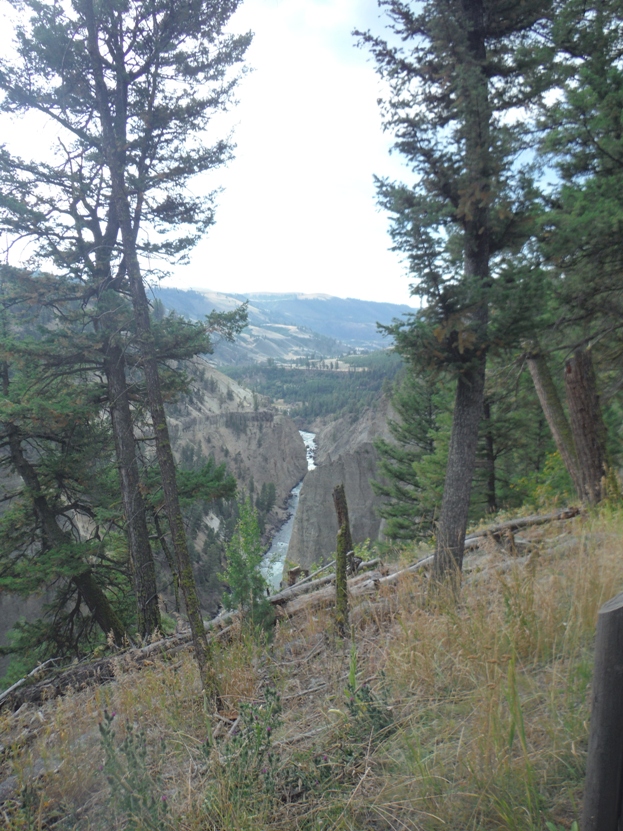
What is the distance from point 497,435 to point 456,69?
10.9 m

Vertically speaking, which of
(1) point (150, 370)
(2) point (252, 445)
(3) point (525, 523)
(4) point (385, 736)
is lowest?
(2) point (252, 445)

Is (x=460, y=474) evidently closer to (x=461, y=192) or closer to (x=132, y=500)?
(x=461, y=192)

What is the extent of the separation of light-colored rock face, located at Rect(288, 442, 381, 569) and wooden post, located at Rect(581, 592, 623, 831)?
3215cm

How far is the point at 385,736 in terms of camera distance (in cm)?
253

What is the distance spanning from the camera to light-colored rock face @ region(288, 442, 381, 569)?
110 ft

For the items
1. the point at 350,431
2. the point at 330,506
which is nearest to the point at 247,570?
the point at 330,506

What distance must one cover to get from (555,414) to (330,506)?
87.2ft

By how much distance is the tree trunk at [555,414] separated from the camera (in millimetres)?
8859

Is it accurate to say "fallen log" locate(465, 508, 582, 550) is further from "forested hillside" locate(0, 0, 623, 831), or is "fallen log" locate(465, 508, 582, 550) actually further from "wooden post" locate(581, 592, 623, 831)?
"wooden post" locate(581, 592, 623, 831)

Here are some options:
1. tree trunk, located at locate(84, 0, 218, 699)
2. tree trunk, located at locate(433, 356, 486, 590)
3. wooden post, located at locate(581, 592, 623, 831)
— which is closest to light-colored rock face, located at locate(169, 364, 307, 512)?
tree trunk, located at locate(84, 0, 218, 699)

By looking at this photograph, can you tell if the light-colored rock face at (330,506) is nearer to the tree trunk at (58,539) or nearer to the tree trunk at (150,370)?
the tree trunk at (58,539)

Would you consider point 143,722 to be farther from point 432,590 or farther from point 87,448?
point 87,448

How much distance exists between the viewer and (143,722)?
360cm

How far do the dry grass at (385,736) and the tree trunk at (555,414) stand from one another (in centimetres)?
566
